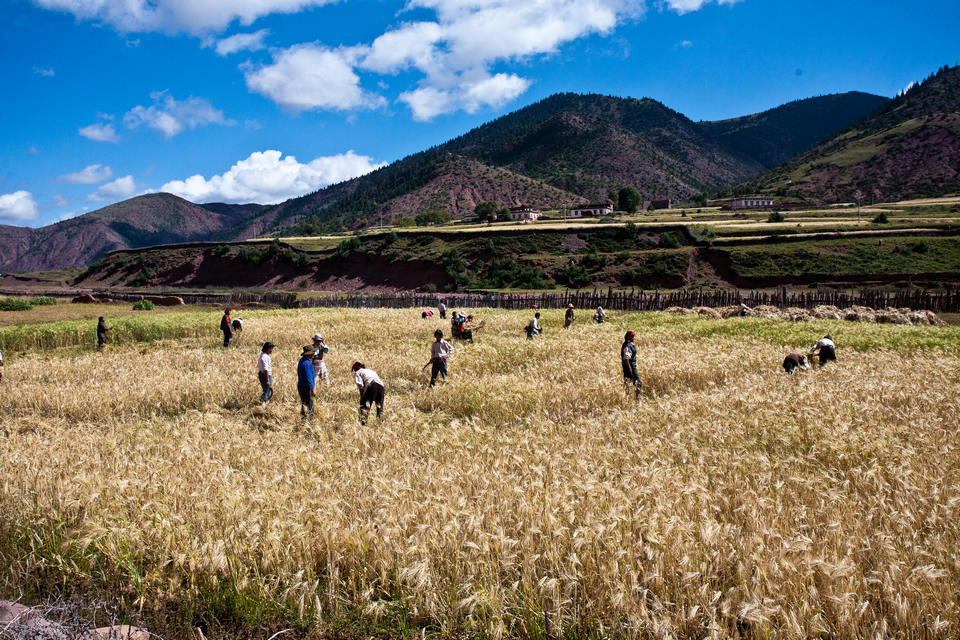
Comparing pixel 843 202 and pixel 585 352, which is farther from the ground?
pixel 843 202

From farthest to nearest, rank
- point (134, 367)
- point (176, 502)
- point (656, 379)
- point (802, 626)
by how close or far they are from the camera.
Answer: point (134, 367)
point (656, 379)
point (176, 502)
point (802, 626)

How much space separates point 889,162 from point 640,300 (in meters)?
132

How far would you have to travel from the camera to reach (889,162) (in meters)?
127

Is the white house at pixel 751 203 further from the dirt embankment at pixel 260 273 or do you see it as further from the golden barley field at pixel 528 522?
the golden barley field at pixel 528 522

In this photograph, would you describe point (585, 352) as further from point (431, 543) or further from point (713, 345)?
point (431, 543)

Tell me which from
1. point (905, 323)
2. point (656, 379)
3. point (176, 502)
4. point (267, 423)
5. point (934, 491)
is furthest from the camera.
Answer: point (905, 323)

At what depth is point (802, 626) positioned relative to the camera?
3096mm

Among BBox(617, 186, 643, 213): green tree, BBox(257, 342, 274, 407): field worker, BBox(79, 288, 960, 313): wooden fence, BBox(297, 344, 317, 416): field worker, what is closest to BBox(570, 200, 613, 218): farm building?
BBox(617, 186, 643, 213): green tree

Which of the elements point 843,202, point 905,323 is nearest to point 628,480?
point 905,323

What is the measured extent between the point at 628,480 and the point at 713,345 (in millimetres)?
14193

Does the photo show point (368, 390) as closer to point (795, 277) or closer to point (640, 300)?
point (640, 300)

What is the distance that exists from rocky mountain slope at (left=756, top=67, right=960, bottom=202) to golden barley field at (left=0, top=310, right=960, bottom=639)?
13872cm

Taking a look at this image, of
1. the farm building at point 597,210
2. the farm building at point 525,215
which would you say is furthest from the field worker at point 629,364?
the farm building at point 597,210

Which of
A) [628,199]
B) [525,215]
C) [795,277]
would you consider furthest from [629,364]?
[628,199]
